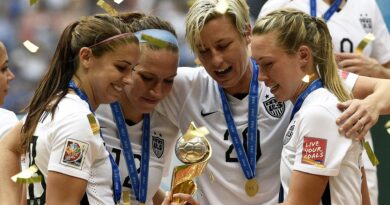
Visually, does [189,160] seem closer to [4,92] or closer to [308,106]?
[308,106]

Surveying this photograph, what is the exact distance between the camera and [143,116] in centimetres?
418

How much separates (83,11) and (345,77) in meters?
2.53

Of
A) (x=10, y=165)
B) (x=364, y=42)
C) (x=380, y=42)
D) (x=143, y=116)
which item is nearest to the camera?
(x=10, y=165)

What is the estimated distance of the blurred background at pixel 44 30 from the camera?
6016mm

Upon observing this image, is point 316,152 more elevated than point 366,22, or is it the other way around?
point 316,152

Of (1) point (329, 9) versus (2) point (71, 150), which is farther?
(1) point (329, 9)

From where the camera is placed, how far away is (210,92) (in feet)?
13.8

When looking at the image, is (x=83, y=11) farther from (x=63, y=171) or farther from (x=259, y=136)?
(x=63, y=171)

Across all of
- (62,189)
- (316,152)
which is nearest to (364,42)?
(316,152)

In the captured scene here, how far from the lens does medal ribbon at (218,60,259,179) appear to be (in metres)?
4.05

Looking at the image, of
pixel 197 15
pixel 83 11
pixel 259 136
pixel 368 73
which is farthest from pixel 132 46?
pixel 83 11

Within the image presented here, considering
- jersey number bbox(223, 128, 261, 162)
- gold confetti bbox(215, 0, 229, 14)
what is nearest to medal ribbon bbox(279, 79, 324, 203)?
jersey number bbox(223, 128, 261, 162)

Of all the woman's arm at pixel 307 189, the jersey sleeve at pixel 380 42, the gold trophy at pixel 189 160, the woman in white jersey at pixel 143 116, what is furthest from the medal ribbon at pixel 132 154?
the jersey sleeve at pixel 380 42

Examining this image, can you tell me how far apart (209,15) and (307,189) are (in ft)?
3.10
